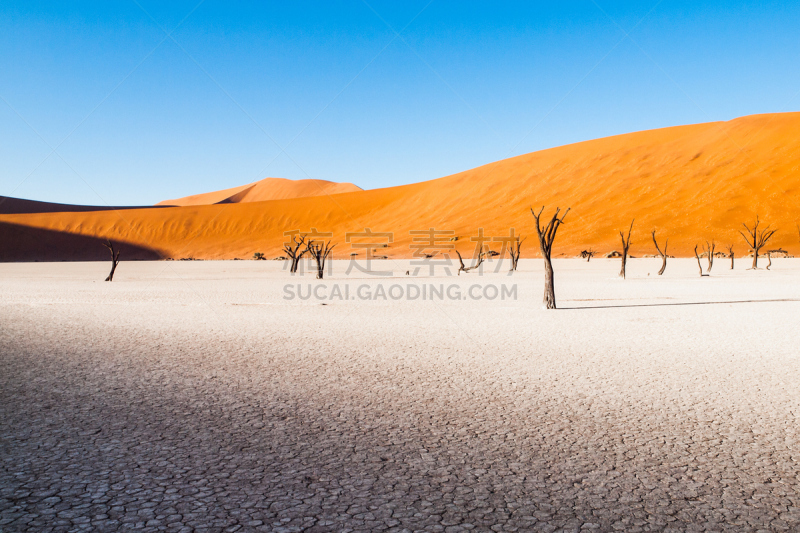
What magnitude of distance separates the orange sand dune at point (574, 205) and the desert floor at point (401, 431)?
60685 mm

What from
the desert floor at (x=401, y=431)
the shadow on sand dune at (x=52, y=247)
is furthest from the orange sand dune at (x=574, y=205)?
the desert floor at (x=401, y=431)

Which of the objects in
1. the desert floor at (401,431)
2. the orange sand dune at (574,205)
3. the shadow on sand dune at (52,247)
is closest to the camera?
the desert floor at (401,431)

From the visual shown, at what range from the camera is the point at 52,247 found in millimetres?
105312

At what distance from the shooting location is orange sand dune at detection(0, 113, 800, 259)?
6781 centimetres

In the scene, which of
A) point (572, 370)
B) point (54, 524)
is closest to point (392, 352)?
point (572, 370)

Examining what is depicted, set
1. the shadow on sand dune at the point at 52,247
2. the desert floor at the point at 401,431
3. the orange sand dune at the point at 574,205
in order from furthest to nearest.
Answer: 1. the shadow on sand dune at the point at 52,247
2. the orange sand dune at the point at 574,205
3. the desert floor at the point at 401,431

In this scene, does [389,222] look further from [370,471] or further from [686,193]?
[370,471]

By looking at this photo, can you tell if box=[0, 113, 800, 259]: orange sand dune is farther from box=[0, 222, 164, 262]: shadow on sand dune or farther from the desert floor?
the desert floor

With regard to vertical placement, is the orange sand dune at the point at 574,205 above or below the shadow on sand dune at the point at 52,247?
above

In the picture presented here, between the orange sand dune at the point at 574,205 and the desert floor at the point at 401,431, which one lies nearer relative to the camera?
the desert floor at the point at 401,431

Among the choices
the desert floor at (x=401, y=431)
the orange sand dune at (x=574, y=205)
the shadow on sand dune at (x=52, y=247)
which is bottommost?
the desert floor at (x=401, y=431)

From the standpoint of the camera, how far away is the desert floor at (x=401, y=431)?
351 centimetres

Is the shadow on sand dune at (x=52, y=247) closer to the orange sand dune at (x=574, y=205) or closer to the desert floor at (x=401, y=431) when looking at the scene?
the orange sand dune at (x=574, y=205)

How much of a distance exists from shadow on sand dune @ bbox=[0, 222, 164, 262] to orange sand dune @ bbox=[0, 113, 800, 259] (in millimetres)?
1238
